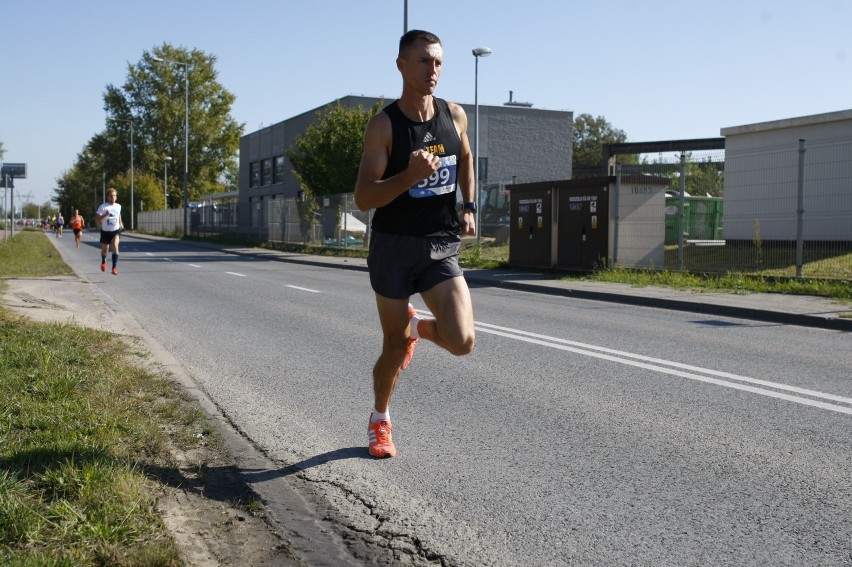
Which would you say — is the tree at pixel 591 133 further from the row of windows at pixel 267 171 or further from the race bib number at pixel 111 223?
the race bib number at pixel 111 223

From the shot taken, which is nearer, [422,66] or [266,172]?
[422,66]

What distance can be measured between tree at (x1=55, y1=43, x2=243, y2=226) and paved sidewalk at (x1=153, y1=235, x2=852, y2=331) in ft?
248

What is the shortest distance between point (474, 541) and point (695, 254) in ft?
51.9

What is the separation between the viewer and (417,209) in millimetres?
4289

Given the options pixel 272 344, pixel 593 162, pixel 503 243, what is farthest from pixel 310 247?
pixel 593 162

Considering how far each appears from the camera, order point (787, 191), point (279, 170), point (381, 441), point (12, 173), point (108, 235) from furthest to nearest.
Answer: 1. point (279, 170)
2. point (12, 173)
3. point (108, 235)
4. point (787, 191)
5. point (381, 441)

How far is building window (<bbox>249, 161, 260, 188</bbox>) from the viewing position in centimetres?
6216

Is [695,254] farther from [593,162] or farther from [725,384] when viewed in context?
[593,162]

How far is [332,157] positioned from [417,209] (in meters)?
32.6

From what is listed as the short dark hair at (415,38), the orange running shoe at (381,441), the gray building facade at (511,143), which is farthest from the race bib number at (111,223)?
the gray building facade at (511,143)

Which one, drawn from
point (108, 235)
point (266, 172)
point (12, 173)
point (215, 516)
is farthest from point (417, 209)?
point (266, 172)

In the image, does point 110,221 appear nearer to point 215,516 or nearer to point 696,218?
point 696,218

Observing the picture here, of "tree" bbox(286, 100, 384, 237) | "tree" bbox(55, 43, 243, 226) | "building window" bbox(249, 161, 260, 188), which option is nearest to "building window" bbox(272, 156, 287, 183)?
"building window" bbox(249, 161, 260, 188)

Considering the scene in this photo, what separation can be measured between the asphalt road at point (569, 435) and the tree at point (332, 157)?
25.7m
